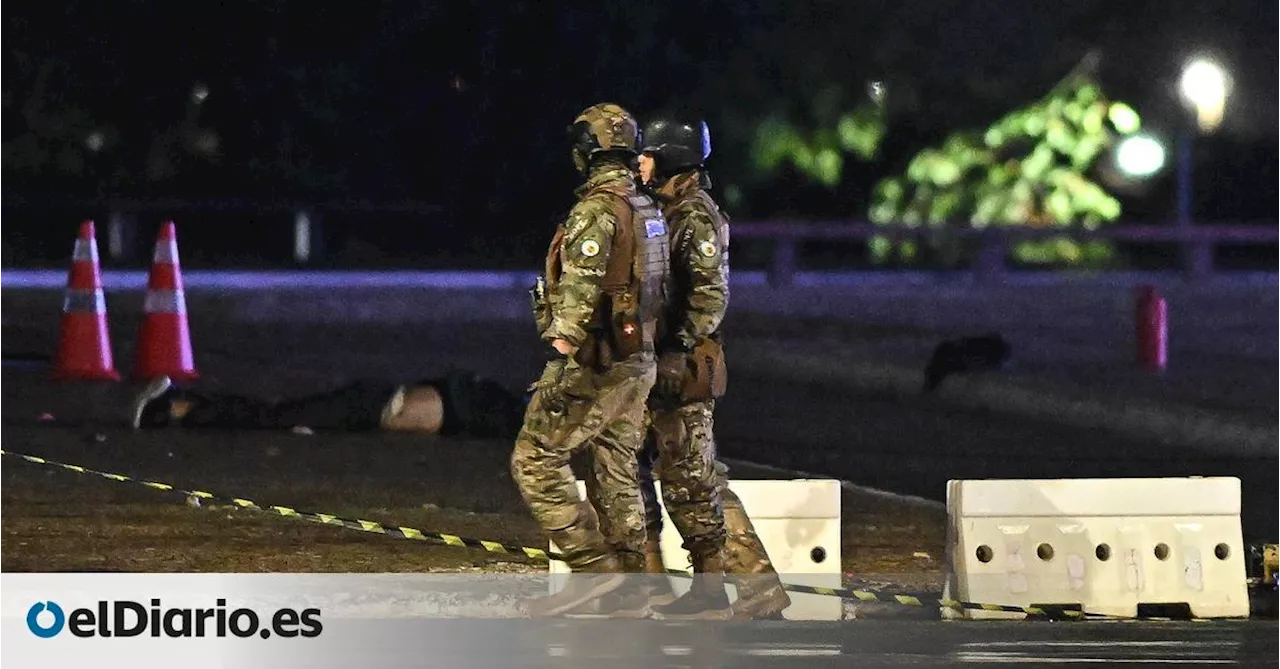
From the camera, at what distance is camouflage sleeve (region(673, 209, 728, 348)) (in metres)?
8.45

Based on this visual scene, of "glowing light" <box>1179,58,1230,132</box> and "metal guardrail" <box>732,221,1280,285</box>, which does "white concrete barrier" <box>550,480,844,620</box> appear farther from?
"metal guardrail" <box>732,221,1280,285</box>

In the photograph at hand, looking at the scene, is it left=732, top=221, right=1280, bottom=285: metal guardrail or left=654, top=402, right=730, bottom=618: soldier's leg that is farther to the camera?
left=732, top=221, right=1280, bottom=285: metal guardrail

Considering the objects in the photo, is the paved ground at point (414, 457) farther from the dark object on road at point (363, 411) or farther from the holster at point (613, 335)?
the holster at point (613, 335)

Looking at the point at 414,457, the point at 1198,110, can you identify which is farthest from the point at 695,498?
the point at 1198,110

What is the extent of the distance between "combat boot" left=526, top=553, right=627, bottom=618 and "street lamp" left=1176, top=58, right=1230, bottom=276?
20.6m

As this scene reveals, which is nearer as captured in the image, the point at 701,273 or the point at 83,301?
the point at 701,273

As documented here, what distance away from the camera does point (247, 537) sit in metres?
10.8

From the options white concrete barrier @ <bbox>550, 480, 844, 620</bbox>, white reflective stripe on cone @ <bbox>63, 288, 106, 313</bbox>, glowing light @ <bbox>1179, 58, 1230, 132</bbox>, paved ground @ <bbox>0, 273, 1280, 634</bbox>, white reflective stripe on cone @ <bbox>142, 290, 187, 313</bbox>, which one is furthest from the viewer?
glowing light @ <bbox>1179, 58, 1230, 132</bbox>

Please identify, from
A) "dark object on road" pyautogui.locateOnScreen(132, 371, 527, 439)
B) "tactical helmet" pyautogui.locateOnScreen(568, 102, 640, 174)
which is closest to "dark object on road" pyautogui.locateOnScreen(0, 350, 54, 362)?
"dark object on road" pyautogui.locateOnScreen(132, 371, 527, 439)

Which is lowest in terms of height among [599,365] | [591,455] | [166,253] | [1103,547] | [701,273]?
[1103,547]

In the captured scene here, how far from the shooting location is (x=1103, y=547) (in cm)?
914

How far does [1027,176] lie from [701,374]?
2970 centimetres

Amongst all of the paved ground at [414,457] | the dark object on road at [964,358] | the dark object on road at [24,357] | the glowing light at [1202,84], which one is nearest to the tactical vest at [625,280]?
the paved ground at [414,457]

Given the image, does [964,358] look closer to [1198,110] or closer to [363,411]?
[363,411]
